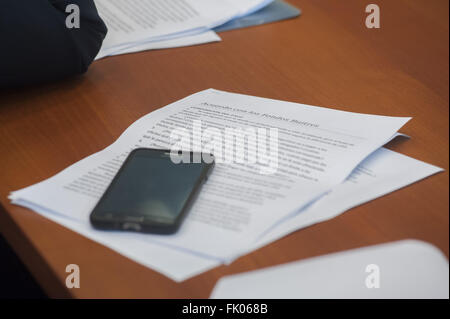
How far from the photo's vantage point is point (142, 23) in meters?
0.94

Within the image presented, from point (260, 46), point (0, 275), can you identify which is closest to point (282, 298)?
point (260, 46)

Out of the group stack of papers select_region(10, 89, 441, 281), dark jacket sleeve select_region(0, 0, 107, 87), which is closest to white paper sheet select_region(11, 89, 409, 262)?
stack of papers select_region(10, 89, 441, 281)

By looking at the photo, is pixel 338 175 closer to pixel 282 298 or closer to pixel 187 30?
pixel 282 298

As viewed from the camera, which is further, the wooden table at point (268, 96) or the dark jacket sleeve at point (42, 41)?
the dark jacket sleeve at point (42, 41)

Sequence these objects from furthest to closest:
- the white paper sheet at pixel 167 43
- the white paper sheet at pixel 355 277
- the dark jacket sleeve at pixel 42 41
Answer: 1. the white paper sheet at pixel 167 43
2. the dark jacket sleeve at pixel 42 41
3. the white paper sheet at pixel 355 277

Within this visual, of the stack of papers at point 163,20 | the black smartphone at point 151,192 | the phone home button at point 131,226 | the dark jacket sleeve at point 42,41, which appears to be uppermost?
the stack of papers at point 163,20

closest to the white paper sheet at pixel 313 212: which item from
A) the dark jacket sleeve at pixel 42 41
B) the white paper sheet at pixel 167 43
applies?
the dark jacket sleeve at pixel 42 41

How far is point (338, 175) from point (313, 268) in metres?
0.12

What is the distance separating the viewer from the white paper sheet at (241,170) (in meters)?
0.54

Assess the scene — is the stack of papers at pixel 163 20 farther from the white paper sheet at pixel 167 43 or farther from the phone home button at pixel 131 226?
the phone home button at pixel 131 226

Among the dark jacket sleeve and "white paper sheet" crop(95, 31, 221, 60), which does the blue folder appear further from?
the dark jacket sleeve

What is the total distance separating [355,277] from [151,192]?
0.66ft

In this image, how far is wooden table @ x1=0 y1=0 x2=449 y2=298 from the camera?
1.72 feet

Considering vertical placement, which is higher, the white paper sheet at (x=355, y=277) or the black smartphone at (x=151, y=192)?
the black smartphone at (x=151, y=192)
